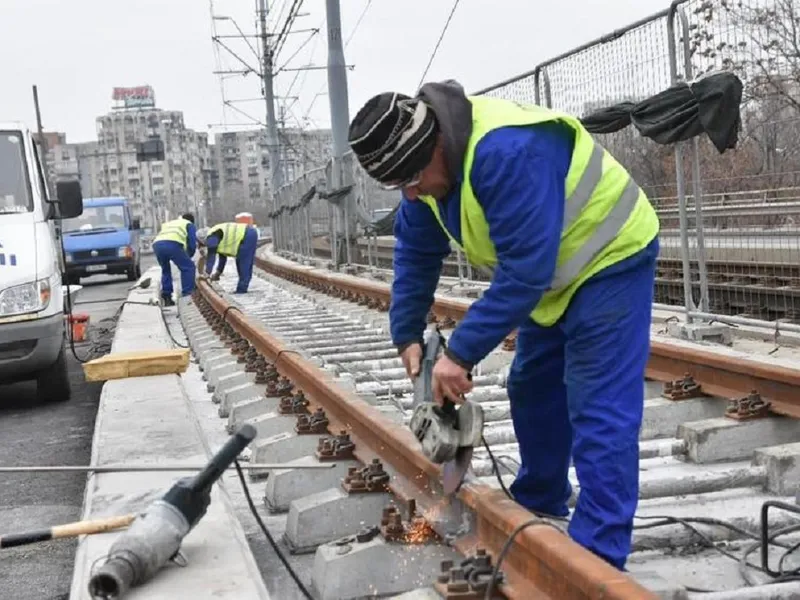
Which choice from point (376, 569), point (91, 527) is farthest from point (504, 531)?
point (91, 527)

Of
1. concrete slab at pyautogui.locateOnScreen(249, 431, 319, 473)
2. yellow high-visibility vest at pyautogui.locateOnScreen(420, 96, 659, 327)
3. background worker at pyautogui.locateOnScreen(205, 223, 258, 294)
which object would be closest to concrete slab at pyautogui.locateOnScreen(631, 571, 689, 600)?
yellow high-visibility vest at pyautogui.locateOnScreen(420, 96, 659, 327)

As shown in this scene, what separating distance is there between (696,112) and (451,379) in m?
5.21

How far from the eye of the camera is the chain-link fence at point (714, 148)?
873cm

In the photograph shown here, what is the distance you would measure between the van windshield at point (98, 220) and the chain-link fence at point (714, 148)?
2182 centimetres

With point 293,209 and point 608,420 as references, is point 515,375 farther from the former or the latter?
point 293,209

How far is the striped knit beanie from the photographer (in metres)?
3.39

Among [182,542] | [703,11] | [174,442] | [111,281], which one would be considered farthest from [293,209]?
[182,542]

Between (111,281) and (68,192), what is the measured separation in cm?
2533

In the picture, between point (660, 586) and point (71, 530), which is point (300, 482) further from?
point (660, 586)

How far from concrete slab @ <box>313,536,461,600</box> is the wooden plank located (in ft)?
17.1

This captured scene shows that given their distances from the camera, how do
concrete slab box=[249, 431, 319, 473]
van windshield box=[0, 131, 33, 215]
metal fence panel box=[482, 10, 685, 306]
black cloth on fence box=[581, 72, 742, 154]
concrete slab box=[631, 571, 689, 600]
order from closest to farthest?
1. concrete slab box=[631, 571, 689, 600]
2. concrete slab box=[249, 431, 319, 473]
3. black cloth on fence box=[581, 72, 742, 154]
4. metal fence panel box=[482, 10, 685, 306]
5. van windshield box=[0, 131, 33, 215]

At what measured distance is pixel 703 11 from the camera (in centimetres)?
884

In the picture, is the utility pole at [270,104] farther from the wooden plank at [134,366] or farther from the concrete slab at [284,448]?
the concrete slab at [284,448]

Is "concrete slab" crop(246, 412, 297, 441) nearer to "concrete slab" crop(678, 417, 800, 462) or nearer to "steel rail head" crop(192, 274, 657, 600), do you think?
"steel rail head" crop(192, 274, 657, 600)
